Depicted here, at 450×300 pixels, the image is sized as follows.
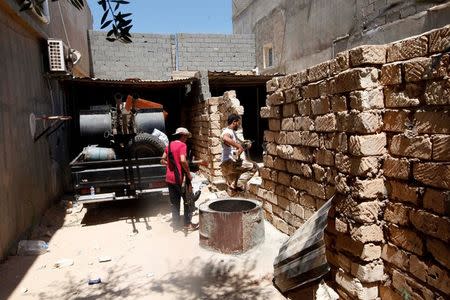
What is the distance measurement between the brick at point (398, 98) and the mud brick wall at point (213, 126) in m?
4.56

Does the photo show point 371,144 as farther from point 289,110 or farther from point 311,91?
→ point 289,110

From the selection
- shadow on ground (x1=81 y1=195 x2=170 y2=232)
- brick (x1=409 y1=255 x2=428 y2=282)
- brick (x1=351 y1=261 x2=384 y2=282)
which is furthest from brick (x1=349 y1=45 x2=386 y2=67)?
shadow on ground (x1=81 y1=195 x2=170 y2=232)

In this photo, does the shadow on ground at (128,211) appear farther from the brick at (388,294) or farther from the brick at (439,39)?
the brick at (439,39)

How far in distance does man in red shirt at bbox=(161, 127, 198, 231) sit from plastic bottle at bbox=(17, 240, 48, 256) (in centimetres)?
208

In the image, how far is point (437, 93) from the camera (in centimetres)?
245

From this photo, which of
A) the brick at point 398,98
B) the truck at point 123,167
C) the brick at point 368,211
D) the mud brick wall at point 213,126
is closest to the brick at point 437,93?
the brick at point 398,98

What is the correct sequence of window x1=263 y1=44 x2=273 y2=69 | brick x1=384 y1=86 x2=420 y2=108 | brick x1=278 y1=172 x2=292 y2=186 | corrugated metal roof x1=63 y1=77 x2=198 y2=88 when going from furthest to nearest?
window x1=263 y1=44 x2=273 y2=69 < corrugated metal roof x1=63 y1=77 x2=198 y2=88 < brick x1=278 y1=172 x2=292 y2=186 < brick x1=384 y1=86 x2=420 y2=108

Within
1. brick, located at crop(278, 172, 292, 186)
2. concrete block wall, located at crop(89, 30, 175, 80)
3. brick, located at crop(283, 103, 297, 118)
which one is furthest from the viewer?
concrete block wall, located at crop(89, 30, 175, 80)

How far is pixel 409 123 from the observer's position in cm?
272

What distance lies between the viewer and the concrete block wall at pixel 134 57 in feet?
45.7

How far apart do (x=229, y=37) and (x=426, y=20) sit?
928 centimetres

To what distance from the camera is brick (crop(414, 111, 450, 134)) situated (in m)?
2.41

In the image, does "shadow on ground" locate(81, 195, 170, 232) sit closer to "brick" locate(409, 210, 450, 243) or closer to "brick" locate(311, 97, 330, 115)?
"brick" locate(311, 97, 330, 115)

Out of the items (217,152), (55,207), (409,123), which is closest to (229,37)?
(217,152)
